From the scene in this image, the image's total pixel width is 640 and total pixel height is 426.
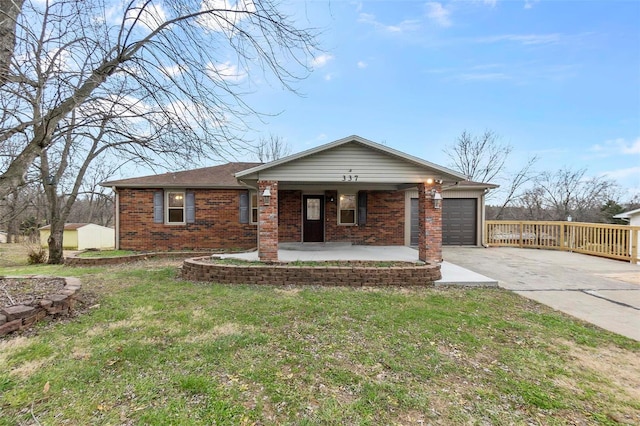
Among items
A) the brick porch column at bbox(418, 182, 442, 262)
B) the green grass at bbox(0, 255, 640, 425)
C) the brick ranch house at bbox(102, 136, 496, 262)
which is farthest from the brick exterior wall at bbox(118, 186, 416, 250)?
the green grass at bbox(0, 255, 640, 425)

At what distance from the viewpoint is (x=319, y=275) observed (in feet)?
20.8

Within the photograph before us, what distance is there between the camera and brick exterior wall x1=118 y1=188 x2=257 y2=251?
35.8ft

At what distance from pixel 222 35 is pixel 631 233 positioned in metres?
12.7

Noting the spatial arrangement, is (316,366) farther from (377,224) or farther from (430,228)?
(377,224)

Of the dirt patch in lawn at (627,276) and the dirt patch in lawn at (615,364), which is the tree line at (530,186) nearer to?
the dirt patch in lawn at (627,276)

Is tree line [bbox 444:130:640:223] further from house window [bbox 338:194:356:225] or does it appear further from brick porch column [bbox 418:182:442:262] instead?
brick porch column [bbox 418:182:442:262]

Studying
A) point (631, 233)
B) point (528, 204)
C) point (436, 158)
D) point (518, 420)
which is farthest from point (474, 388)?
point (528, 204)

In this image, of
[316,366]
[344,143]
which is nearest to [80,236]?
[344,143]

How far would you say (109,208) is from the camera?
29.3m

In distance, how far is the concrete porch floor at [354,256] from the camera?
20.7 ft

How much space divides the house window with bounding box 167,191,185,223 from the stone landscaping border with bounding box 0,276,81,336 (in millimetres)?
6655

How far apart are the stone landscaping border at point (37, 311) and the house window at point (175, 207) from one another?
6.66 metres

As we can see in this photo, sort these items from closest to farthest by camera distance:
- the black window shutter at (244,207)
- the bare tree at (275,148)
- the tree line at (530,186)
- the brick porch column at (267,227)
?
1. the brick porch column at (267,227)
2. the black window shutter at (244,207)
3. the bare tree at (275,148)
4. the tree line at (530,186)

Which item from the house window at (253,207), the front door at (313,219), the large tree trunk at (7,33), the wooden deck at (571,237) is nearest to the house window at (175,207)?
the house window at (253,207)
